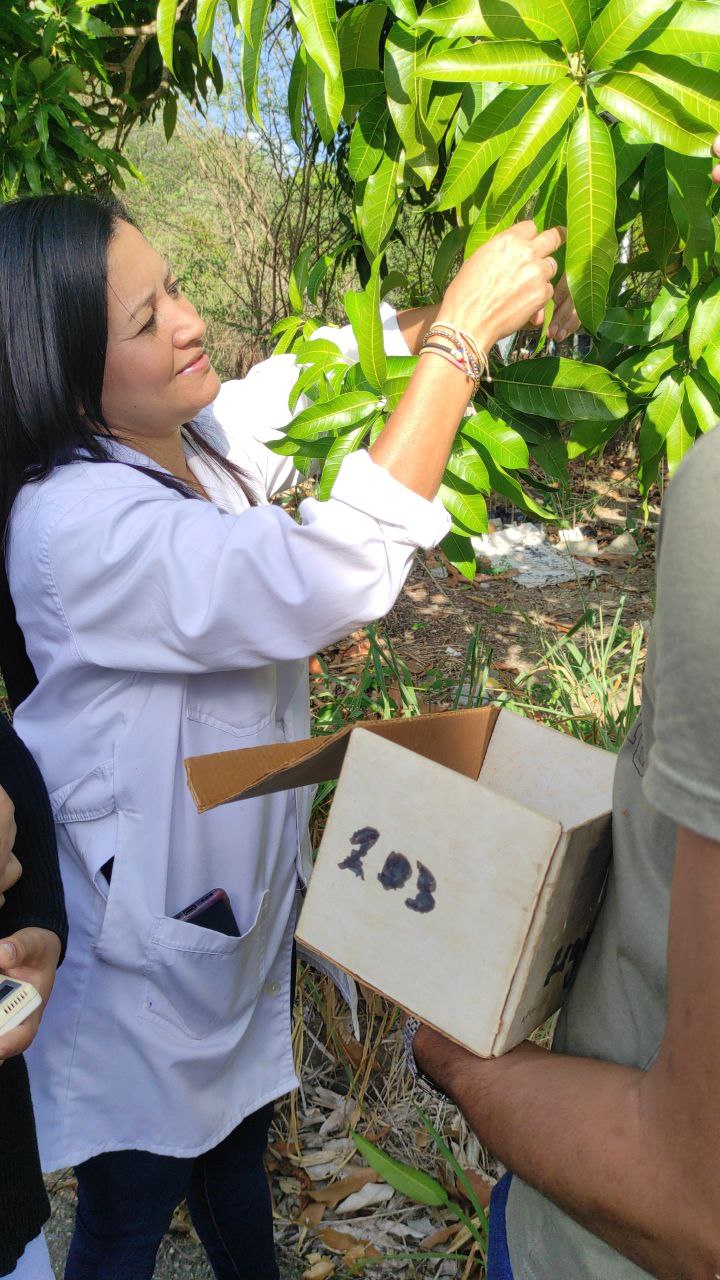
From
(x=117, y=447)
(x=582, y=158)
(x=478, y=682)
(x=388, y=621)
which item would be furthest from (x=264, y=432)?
(x=388, y=621)

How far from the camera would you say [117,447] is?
1546mm

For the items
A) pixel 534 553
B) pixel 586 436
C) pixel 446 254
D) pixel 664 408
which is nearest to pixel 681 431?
pixel 664 408

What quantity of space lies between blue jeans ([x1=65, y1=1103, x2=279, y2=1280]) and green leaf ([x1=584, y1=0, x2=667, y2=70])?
1714 mm

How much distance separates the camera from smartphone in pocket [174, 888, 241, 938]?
1.51 meters

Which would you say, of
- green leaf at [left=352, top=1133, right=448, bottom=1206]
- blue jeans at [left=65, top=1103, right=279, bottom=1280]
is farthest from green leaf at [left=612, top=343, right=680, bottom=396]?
green leaf at [left=352, top=1133, right=448, bottom=1206]

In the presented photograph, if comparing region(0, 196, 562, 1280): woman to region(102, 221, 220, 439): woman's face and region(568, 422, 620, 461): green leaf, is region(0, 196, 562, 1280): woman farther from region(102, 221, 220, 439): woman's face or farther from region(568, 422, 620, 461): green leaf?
region(568, 422, 620, 461): green leaf

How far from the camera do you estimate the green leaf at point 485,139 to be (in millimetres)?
1169

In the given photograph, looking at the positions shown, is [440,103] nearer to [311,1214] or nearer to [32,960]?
[32,960]

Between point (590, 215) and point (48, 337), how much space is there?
0.84 m

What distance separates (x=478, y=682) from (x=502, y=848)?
202 cm

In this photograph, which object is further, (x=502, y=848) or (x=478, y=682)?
(x=478, y=682)

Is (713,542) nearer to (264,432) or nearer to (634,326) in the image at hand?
(634,326)

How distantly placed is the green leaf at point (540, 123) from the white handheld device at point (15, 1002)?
1.23 meters

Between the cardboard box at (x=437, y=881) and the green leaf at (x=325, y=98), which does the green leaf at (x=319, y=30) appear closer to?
the green leaf at (x=325, y=98)
